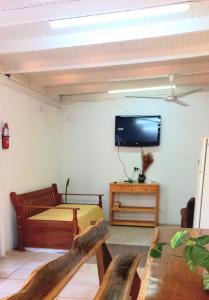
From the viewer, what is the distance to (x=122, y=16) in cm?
262

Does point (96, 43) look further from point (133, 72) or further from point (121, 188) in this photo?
point (121, 188)

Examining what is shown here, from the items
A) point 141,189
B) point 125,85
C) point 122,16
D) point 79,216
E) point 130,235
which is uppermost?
point 122,16

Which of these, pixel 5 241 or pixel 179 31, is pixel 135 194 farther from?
pixel 179 31

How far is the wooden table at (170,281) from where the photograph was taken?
54.2 inches

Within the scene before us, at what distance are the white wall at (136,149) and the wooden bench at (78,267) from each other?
359cm

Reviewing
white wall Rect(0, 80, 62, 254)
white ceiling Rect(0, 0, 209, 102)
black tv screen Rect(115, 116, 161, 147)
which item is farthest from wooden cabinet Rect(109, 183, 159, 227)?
white ceiling Rect(0, 0, 209, 102)

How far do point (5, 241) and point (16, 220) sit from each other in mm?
369

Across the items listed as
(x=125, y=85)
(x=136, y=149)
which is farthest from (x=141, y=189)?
(x=125, y=85)

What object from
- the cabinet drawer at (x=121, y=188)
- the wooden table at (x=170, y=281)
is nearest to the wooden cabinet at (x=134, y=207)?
the cabinet drawer at (x=121, y=188)

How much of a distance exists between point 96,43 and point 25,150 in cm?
248

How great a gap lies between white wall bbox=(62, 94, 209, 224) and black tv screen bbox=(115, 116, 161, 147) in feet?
0.56

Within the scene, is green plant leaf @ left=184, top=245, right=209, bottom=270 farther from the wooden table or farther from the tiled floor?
the tiled floor

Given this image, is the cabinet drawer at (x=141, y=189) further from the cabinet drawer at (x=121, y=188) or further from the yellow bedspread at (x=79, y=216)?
the yellow bedspread at (x=79, y=216)

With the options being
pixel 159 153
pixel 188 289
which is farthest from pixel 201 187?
pixel 188 289
